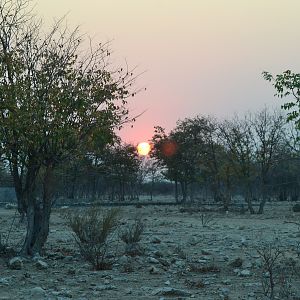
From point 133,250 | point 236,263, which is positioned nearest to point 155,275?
point 236,263

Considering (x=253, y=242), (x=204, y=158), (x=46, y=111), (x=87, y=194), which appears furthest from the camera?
(x=87, y=194)

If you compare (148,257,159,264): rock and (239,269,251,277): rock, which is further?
(148,257,159,264): rock

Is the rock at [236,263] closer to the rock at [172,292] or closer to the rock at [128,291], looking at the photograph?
the rock at [172,292]

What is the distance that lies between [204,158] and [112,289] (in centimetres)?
4388

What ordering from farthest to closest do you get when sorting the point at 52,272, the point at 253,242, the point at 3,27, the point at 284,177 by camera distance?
the point at 284,177, the point at 253,242, the point at 3,27, the point at 52,272

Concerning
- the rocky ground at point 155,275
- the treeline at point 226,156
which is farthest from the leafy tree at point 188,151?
the rocky ground at point 155,275

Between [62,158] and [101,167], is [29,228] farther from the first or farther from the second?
[101,167]

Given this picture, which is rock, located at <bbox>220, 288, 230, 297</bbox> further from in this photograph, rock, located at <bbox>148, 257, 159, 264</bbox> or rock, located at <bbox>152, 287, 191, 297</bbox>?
rock, located at <bbox>148, 257, 159, 264</bbox>

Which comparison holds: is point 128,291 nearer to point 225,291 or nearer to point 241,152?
point 225,291

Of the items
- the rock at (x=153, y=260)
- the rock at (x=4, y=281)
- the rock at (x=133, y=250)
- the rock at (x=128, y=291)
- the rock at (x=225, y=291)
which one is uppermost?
the rock at (x=133, y=250)

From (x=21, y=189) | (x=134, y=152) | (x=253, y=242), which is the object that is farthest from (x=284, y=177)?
(x=21, y=189)

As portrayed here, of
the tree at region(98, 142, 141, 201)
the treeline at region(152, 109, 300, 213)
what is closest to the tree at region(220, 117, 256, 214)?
the treeline at region(152, 109, 300, 213)

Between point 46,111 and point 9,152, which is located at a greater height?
point 46,111

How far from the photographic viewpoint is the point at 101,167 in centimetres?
6381
